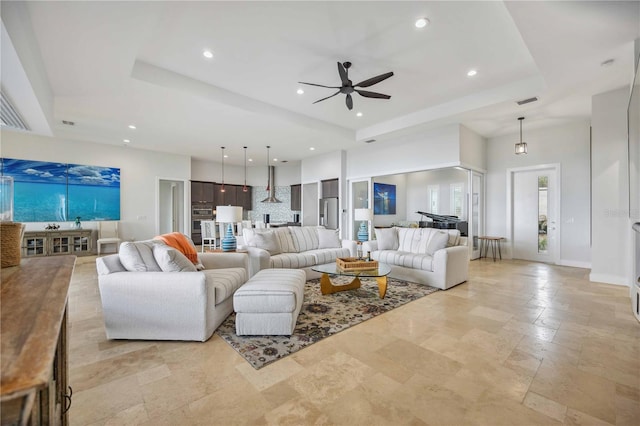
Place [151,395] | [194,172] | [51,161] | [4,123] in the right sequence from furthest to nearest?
1. [194,172]
2. [51,161]
3. [4,123]
4. [151,395]

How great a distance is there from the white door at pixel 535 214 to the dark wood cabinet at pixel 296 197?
6351 mm

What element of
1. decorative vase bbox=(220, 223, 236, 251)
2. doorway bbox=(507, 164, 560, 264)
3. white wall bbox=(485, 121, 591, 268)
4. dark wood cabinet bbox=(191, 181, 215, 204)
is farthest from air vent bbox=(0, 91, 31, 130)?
doorway bbox=(507, 164, 560, 264)

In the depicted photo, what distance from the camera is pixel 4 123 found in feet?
14.2

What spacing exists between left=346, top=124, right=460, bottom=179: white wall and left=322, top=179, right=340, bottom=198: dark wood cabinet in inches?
21.3

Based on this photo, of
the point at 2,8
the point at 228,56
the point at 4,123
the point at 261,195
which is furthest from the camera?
the point at 261,195

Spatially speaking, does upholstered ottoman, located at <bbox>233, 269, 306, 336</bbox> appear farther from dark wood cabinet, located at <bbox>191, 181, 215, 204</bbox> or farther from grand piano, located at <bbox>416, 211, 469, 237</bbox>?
dark wood cabinet, located at <bbox>191, 181, 215, 204</bbox>

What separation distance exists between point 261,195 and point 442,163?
23.0ft

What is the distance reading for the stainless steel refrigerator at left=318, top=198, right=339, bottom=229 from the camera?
8502 mm

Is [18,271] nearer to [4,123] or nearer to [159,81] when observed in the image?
[159,81]

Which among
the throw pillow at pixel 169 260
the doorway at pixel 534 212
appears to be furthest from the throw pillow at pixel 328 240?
the doorway at pixel 534 212

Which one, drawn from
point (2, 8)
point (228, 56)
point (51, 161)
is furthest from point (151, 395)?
point (51, 161)

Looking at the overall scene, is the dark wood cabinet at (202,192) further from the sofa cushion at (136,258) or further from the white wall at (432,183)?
the sofa cushion at (136,258)

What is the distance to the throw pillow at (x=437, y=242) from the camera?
4473mm

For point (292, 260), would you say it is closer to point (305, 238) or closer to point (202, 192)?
point (305, 238)
